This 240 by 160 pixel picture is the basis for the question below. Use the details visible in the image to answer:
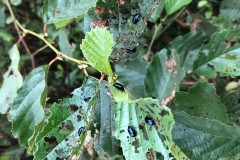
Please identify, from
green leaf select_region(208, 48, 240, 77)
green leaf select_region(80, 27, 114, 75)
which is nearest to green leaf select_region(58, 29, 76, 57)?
green leaf select_region(208, 48, 240, 77)

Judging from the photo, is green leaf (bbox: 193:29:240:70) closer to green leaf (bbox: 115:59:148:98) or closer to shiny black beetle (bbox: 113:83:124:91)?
green leaf (bbox: 115:59:148:98)

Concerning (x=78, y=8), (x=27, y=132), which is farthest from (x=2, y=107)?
(x=78, y=8)

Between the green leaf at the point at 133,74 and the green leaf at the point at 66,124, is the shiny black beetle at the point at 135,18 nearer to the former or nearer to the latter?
the green leaf at the point at 66,124

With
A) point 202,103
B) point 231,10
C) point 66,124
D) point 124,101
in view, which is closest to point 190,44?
point 231,10

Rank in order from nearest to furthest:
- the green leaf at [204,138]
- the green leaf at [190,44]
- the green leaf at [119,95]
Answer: the green leaf at [119,95], the green leaf at [204,138], the green leaf at [190,44]

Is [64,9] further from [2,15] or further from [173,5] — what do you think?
[2,15]

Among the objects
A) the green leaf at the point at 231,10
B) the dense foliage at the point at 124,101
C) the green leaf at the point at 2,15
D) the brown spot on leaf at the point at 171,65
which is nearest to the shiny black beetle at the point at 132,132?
the dense foliage at the point at 124,101
